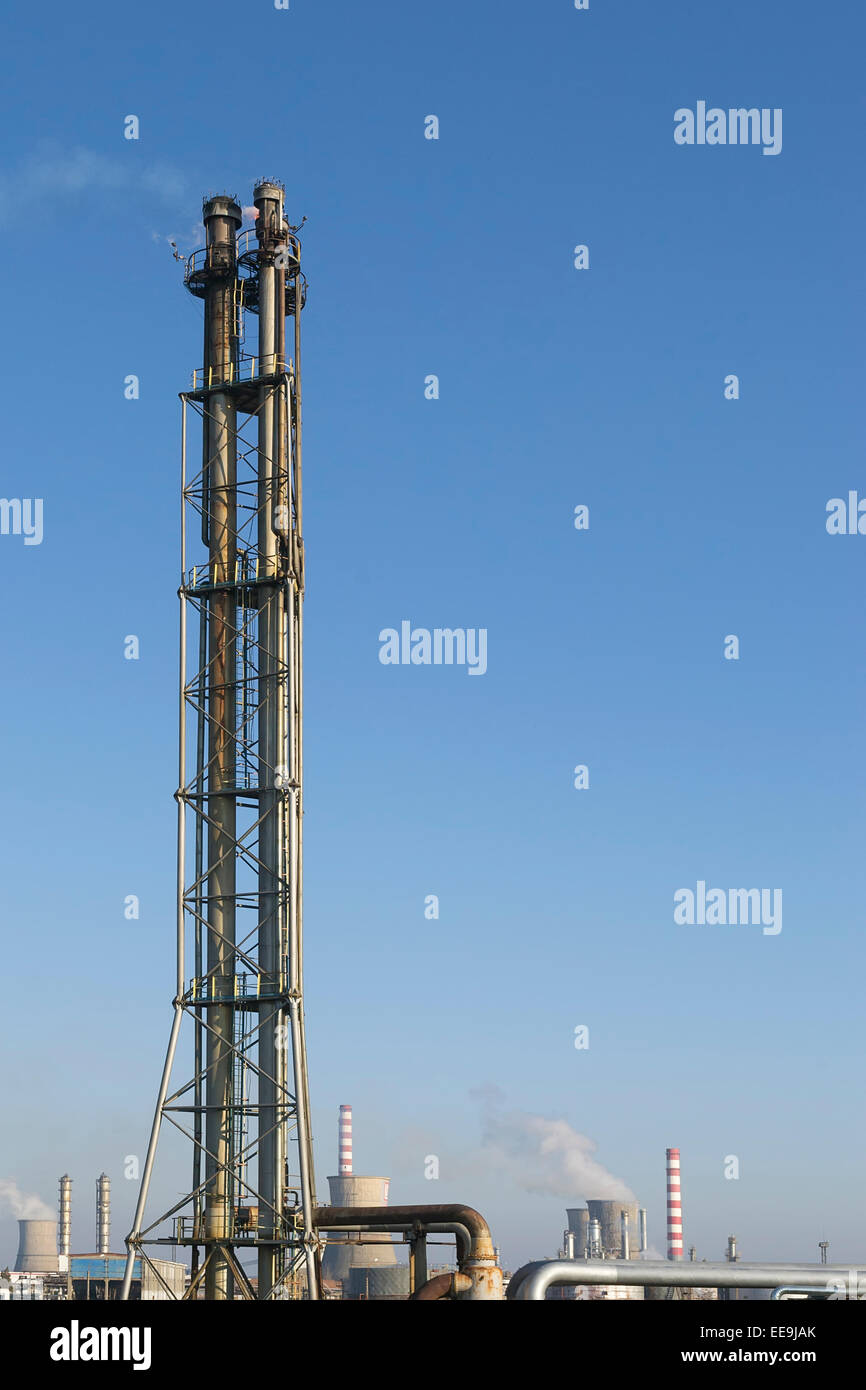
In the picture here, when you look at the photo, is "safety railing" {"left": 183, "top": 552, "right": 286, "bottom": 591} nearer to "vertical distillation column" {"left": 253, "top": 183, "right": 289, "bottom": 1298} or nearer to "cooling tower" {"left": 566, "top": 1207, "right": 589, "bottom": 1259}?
"vertical distillation column" {"left": 253, "top": 183, "right": 289, "bottom": 1298}

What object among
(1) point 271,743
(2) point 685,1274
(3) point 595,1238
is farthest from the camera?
(3) point 595,1238

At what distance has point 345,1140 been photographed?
99500 mm

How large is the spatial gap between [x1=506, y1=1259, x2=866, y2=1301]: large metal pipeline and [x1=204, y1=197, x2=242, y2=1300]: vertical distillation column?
2745 cm

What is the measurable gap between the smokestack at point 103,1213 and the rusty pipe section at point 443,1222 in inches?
2234

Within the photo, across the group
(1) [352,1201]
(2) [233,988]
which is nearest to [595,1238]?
(1) [352,1201]

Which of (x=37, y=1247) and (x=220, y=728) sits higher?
(x=220, y=728)

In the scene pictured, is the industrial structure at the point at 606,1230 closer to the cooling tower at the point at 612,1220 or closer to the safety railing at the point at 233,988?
the cooling tower at the point at 612,1220

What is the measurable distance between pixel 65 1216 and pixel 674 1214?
3609 cm

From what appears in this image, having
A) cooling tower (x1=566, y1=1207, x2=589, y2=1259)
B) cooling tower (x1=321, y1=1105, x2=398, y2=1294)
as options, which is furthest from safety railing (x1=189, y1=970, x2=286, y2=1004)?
cooling tower (x1=566, y1=1207, x2=589, y2=1259)

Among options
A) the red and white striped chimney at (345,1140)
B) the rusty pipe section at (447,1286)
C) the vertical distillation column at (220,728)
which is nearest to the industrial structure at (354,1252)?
Answer: the red and white striped chimney at (345,1140)

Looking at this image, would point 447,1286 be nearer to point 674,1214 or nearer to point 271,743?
point 271,743

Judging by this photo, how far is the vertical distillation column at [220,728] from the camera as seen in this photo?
36312 mm
